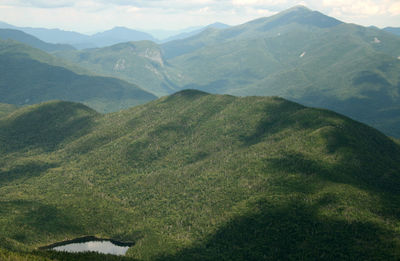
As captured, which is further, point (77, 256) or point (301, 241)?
point (301, 241)

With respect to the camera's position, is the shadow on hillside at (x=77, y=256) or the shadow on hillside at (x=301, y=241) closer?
the shadow on hillside at (x=77, y=256)

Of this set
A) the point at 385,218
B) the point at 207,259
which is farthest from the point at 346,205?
the point at 207,259

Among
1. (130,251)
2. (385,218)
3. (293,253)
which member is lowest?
(130,251)

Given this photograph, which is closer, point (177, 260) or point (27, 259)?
point (27, 259)

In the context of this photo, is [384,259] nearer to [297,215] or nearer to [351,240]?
[351,240]

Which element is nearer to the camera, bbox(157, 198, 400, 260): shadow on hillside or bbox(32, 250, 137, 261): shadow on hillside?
bbox(32, 250, 137, 261): shadow on hillside

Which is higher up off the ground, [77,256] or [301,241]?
[301,241]

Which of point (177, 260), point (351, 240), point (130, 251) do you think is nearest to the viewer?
point (351, 240)

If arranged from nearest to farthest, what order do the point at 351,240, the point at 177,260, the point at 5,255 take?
1. the point at 5,255
2. the point at 351,240
3. the point at 177,260
